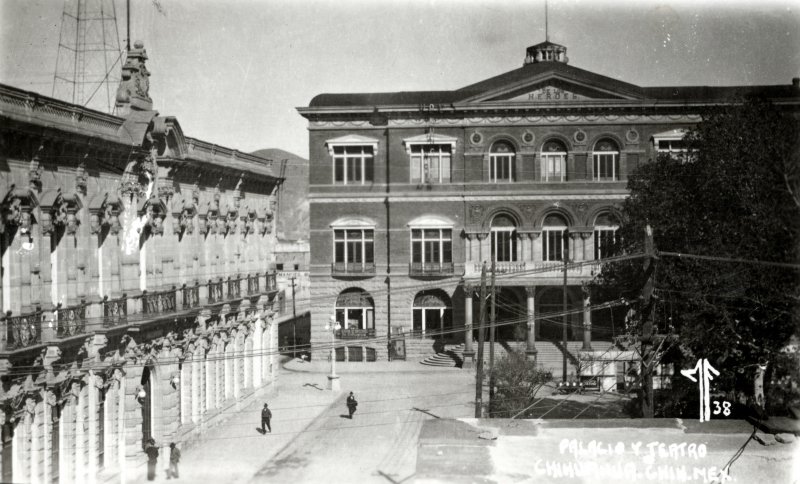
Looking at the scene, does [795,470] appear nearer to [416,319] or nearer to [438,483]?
[438,483]

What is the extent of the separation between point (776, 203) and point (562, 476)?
39.5 feet

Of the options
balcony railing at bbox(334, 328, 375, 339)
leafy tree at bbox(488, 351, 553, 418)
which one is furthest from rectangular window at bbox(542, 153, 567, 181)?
leafy tree at bbox(488, 351, 553, 418)

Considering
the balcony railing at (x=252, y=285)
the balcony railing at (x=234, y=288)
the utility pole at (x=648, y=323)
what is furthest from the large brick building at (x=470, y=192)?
the utility pole at (x=648, y=323)

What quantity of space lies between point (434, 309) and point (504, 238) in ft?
19.4

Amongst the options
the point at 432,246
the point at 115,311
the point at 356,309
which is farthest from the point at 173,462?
the point at 432,246

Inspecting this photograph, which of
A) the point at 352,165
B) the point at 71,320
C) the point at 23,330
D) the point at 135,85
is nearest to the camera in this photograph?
the point at 23,330

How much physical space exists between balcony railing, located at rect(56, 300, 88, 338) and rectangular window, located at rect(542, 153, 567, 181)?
30.0 meters

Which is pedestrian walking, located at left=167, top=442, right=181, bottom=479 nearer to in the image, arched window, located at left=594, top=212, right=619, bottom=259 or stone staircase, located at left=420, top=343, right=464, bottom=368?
stone staircase, located at left=420, top=343, right=464, bottom=368

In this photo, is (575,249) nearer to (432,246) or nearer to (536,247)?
(536,247)

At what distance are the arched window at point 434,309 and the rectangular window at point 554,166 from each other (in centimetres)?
930

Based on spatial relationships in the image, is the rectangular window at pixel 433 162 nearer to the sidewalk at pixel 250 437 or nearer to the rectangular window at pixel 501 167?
the rectangular window at pixel 501 167

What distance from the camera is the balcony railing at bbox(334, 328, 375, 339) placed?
43.4 metres

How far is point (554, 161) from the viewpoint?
1710 inches

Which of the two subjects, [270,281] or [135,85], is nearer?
[135,85]
